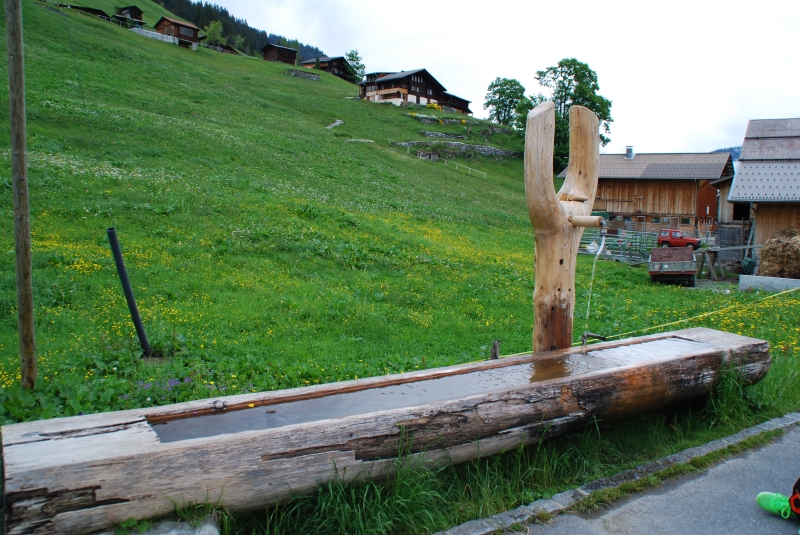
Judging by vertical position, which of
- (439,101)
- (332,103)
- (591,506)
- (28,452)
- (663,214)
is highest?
(439,101)

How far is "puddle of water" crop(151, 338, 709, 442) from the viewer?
4.27 m

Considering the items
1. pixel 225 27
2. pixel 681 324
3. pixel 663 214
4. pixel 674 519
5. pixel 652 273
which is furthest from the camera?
pixel 225 27

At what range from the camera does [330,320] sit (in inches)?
380

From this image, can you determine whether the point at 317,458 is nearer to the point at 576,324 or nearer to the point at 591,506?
the point at 591,506

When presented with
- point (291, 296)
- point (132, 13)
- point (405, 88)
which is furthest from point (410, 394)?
point (132, 13)

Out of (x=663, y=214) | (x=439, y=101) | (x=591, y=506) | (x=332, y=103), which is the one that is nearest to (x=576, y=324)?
(x=591, y=506)

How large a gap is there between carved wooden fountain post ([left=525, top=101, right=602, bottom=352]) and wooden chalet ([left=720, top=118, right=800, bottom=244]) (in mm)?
16105

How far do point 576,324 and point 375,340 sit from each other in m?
4.38

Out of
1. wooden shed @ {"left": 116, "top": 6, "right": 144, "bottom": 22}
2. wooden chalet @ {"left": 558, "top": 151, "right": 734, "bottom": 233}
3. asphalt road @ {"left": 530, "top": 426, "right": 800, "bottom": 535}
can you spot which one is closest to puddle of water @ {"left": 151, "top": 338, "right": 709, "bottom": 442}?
asphalt road @ {"left": 530, "top": 426, "right": 800, "bottom": 535}

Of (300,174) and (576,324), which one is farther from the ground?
(300,174)

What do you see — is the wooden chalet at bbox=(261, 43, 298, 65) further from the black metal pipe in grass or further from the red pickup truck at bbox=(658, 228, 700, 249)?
the black metal pipe in grass

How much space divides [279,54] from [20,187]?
93.2 m

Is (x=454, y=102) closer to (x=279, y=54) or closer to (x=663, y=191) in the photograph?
(x=279, y=54)

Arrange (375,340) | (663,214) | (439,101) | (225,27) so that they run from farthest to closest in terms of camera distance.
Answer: (225,27) < (439,101) < (663,214) < (375,340)
